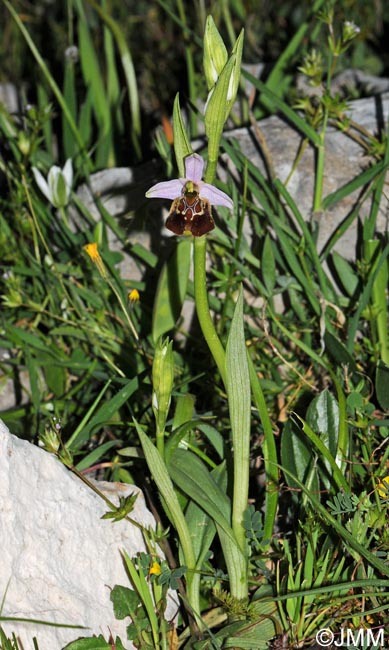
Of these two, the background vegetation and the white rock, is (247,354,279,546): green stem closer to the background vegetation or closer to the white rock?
the background vegetation

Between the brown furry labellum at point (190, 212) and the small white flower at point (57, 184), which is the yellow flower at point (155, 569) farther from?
Answer: the small white flower at point (57, 184)

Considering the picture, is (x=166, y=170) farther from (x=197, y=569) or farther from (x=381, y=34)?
(x=381, y=34)

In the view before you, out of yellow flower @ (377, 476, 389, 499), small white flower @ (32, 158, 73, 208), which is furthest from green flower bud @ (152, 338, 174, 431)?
small white flower @ (32, 158, 73, 208)

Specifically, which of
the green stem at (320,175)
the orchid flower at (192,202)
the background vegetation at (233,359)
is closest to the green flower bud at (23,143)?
the background vegetation at (233,359)

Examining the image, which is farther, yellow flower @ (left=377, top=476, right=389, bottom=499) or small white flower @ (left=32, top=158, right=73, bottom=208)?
small white flower @ (left=32, top=158, right=73, bottom=208)

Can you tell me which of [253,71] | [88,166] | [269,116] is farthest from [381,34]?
[88,166]

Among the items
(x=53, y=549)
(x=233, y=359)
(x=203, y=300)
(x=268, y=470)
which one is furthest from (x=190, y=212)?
(x=53, y=549)
